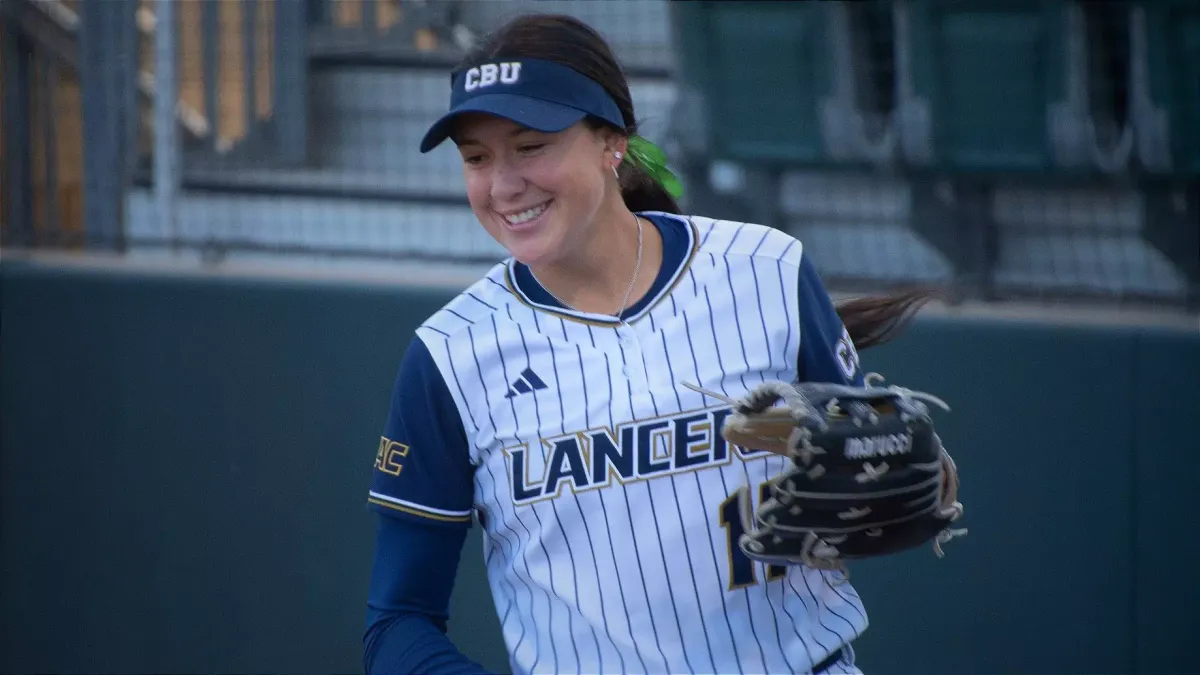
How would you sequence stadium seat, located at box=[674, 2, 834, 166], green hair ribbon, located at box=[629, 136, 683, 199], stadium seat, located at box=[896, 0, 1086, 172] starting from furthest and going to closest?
stadium seat, located at box=[674, 2, 834, 166] → stadium seat, located at box=[896, 0, 1086, 172] → green hair ribbon, located at box=[629, 136, 683, 199]

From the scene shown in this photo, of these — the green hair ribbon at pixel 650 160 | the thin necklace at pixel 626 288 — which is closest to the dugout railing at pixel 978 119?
the green hair ribbon at pixel 650 160

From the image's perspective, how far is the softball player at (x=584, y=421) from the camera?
185 cm

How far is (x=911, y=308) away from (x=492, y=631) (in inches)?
68.4

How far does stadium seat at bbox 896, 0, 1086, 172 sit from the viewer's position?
141 inches

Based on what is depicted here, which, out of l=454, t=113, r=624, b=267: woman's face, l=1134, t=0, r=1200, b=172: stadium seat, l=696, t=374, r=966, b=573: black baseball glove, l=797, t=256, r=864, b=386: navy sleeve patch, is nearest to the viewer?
l=696, t=374, r=966, b=573: black baseball glove

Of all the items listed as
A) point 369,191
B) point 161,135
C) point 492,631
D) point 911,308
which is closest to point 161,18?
point 161,135

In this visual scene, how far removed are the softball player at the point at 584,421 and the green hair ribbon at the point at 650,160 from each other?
0.61 ft

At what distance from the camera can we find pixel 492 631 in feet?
11.8

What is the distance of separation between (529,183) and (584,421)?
349 millimetres

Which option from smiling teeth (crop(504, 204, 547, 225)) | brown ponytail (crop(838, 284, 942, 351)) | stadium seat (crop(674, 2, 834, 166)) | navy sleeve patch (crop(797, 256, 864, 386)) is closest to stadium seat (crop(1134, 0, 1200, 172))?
stadium seat (crop(674, 2, 834, 166))

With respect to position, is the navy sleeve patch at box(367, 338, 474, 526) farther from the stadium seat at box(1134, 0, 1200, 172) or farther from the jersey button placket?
the stadium seat at box(1134, 0, 1200, 172)

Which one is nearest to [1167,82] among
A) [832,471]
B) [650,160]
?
[650,160]

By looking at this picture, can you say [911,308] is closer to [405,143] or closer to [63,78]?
[405,143]

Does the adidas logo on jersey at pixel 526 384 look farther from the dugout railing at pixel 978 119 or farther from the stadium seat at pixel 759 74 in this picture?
the stadium seat at pixel 759 74
